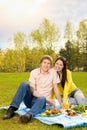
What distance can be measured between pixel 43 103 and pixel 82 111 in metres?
0.96

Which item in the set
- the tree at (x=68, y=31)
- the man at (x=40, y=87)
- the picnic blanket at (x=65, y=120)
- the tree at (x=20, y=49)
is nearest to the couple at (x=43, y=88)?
the man at (x=40, y=87)

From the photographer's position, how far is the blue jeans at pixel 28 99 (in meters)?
6.70

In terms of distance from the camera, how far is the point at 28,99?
7.21 meters

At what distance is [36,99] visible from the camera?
704 centimetres

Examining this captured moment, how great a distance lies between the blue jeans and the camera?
6703 mm

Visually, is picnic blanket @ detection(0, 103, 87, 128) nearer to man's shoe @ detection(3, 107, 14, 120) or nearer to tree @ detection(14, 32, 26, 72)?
man's shoe @ detection(3, 107, 14, 120)

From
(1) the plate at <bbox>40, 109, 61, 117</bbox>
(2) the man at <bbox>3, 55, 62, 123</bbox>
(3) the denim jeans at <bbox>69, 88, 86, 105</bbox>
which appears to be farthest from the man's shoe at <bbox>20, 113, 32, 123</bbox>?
(3) the denim jeans at <bbox>69, 88, 86, 105</bbox>

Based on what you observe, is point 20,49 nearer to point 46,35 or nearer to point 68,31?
point 46,35

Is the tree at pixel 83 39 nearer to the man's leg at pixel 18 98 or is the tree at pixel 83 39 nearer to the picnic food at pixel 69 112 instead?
the picnic food at pixel 69 112

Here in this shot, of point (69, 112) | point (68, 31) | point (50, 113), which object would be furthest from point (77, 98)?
point (68, 31)

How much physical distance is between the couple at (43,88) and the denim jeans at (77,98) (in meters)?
0.47

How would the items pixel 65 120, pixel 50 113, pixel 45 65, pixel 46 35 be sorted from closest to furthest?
pixel 65 120
pixel 50 113
pixel 45 65
pixel 46 35

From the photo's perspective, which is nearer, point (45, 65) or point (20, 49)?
point (45, 65)

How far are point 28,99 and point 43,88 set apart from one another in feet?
1.39
